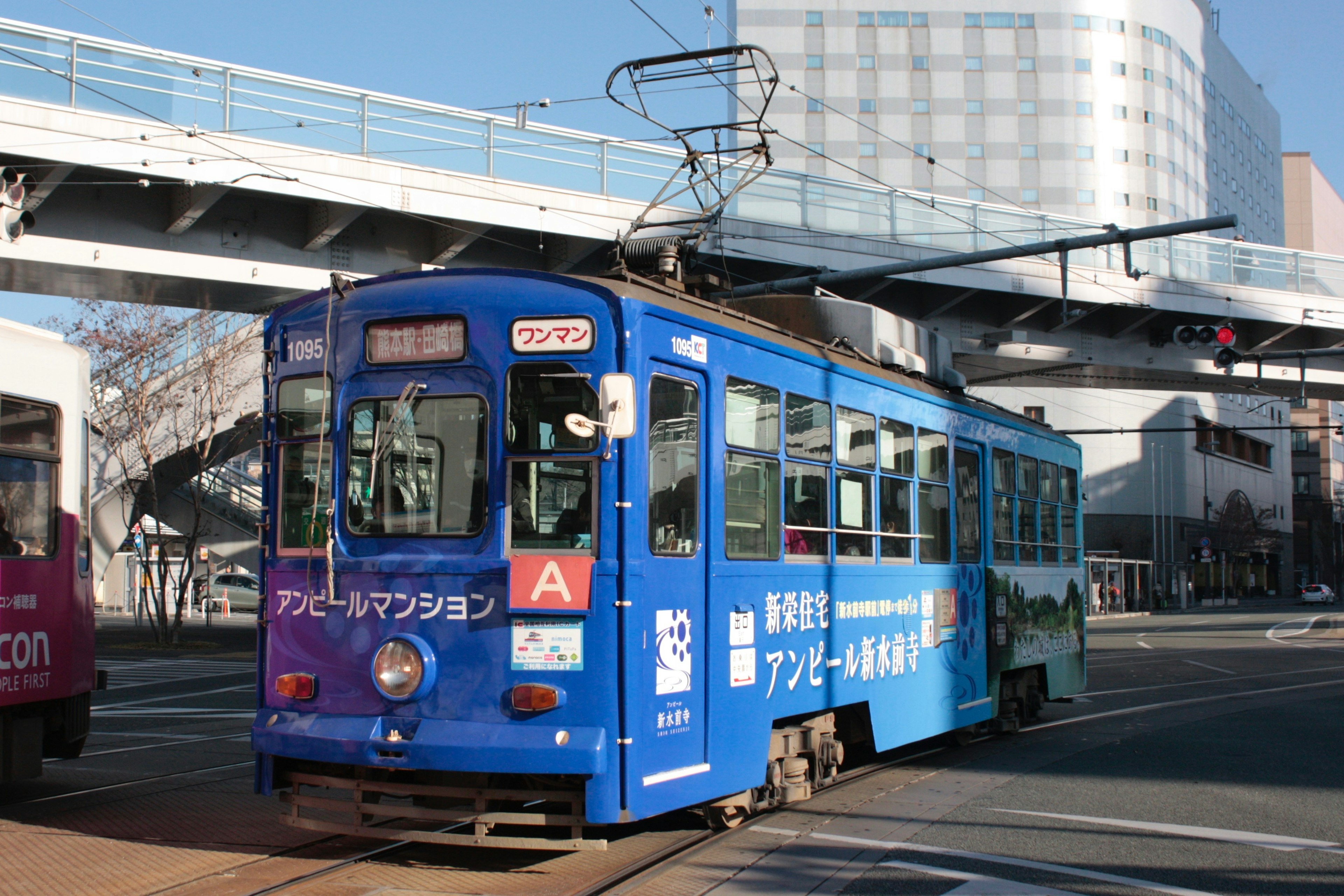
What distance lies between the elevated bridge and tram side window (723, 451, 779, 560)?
553 centimetres

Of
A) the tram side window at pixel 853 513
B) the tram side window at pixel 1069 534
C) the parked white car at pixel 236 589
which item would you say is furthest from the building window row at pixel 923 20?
the tram side window at pixel 853 513

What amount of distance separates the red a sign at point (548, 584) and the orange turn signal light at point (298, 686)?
1137mm

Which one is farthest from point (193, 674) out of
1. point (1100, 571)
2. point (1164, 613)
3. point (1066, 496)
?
point (1164, 613)

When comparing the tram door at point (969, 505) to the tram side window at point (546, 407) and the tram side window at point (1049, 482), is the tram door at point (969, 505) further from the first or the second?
the tram side window at point (546, 407)

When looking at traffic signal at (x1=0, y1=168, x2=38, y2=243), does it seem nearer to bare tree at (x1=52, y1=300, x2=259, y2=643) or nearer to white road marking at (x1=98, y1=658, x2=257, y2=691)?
white road marking at (x1=98, y1=658, x2=257, y2=691)

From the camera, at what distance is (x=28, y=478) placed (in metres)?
8.24

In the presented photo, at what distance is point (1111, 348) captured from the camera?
84.7 ft

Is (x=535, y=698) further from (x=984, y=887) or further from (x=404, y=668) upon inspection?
(x=984, y=887)

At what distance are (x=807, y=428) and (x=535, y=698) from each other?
2701 mm

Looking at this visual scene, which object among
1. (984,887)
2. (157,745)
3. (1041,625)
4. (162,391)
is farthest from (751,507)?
(162,391)

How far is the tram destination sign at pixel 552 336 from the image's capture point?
595cm

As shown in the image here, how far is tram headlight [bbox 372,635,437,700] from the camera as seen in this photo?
18.9 feet

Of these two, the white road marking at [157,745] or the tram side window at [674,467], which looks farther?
the white road marking at [157,745]

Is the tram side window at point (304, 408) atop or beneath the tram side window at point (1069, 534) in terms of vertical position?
atop
